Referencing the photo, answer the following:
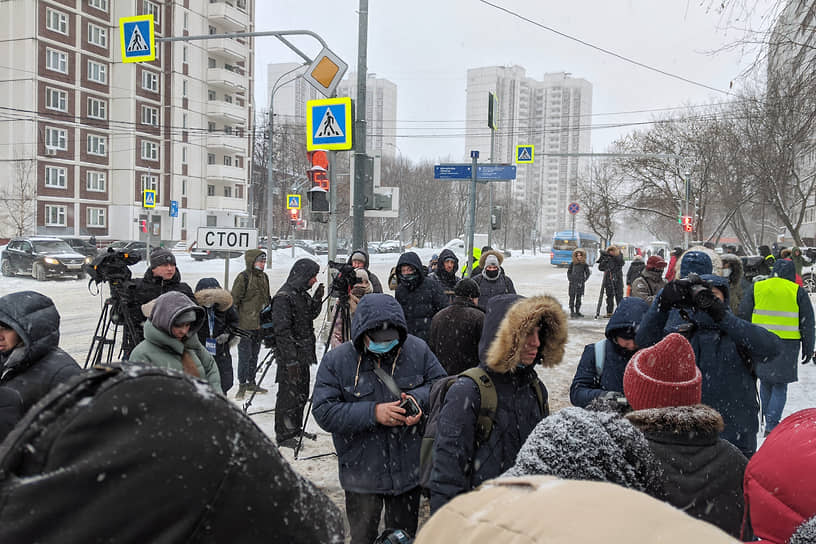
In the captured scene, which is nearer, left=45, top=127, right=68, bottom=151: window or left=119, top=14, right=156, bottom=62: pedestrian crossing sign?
left=119, top=14, right=156, bottom=62: pedestrian crossing sign

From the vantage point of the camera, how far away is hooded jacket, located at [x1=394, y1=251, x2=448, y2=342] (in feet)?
23.1

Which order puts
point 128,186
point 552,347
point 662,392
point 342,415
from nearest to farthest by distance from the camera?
point 662,392 < point 552,347 < point 342,415 < point 128,186

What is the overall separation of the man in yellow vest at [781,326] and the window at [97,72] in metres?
54.6

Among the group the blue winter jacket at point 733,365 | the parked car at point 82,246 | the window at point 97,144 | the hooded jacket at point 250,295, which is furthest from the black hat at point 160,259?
the window at point 97,144

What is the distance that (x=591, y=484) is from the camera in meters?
0.76

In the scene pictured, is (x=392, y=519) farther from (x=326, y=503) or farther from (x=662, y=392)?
(x=326, y=503)

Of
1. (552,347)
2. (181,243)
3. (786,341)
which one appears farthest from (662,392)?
(181,243)

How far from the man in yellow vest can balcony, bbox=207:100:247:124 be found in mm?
56420

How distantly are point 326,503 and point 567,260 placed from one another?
44745mm

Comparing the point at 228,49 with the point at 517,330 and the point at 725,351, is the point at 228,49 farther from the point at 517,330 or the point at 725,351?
the point at 517,330

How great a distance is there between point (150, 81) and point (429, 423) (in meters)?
57.3

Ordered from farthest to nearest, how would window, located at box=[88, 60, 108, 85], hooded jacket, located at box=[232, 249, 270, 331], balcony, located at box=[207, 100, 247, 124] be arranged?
balcony, located at box=[207, 100, 247, 124] < window, located at box=[88, 60, 108, 85] < hooded jacket, located at box=[232, 249, 270, 331]

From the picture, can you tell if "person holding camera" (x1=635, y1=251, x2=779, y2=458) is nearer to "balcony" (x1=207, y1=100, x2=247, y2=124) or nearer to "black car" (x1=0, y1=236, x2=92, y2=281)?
"black car" (x1=0, y1=236, x2=92, y2=281)

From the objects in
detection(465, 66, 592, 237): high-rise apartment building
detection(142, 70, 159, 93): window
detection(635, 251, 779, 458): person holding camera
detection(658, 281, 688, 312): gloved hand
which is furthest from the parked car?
detection(465, 66, 592, 237): high-rise apartment building
